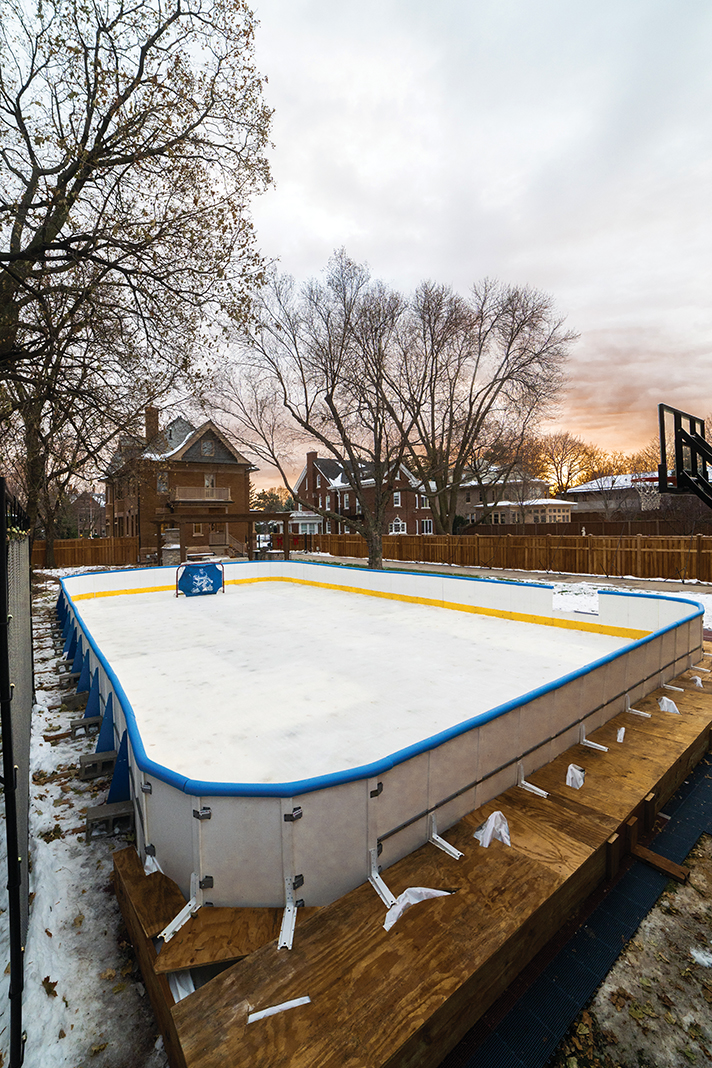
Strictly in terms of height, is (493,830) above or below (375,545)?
below

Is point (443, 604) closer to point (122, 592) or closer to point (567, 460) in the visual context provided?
point (122, 592)

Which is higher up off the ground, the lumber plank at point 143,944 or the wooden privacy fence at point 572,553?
the wooden privacy fence at point 572,553

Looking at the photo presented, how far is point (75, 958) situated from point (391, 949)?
63.9 inches

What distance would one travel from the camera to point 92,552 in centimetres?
2505

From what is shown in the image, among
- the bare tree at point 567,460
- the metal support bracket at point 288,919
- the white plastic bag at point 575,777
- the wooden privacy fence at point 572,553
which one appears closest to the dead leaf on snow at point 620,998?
the white plastic bag at point 575,777

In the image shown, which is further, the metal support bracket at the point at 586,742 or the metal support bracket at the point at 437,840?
the metal support bracket at the point at 586,742

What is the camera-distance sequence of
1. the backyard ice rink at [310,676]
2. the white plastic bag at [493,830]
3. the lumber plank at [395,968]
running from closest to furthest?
the lumber plank at [395,968] < the white plastic bag at [493,830] < the backyard ice rink at [310,676]

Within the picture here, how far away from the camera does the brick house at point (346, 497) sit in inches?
1534

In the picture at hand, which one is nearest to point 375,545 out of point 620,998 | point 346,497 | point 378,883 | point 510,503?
point 378,883

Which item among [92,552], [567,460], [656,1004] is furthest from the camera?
[567,460]

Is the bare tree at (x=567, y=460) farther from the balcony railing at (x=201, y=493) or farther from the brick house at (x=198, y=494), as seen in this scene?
the balcony railing at (x=201, y=493)

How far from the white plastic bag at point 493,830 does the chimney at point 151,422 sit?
40.1 feet

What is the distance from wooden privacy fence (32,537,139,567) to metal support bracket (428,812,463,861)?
25.1 metres

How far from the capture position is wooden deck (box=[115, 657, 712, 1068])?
1.72 m
